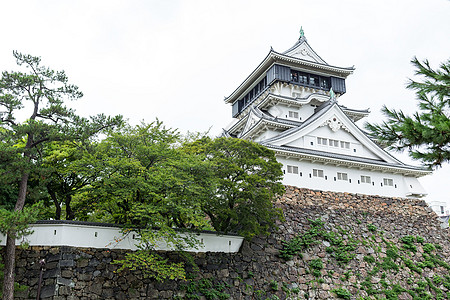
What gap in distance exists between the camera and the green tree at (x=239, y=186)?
1398 cm

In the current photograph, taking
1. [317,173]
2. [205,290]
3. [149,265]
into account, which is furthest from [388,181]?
[149,265]

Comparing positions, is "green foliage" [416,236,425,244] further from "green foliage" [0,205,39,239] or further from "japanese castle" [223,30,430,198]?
"green foliage" [0,205,39,239]

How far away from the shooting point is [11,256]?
35.2 ft

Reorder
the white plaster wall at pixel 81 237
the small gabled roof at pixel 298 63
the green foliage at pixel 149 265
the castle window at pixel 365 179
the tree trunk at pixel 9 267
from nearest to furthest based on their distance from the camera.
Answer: the tree trunk at pixel 9 267, the green foliage at pixel 149 265, the white plaster wall at pixel 81 237, the castle window at pixel 365 179, the small gabled roof at pixel 298 63

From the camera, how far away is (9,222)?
9625mm

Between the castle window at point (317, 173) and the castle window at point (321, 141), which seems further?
the castle window at point (321, 141)

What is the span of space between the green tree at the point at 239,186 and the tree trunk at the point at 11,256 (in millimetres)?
5667

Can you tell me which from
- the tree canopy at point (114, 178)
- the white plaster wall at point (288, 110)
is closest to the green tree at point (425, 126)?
the tree canopy at point (114, 178)

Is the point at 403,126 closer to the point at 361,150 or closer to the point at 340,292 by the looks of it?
the point at 340,292

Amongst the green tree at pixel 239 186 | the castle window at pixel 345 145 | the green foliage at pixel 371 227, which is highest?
the castle window at pixel 345 145

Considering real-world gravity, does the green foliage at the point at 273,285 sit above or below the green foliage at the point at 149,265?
below

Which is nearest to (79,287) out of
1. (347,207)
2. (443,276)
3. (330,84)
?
(347,207)

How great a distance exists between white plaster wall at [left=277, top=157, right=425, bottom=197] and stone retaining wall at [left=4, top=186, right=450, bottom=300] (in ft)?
1.29

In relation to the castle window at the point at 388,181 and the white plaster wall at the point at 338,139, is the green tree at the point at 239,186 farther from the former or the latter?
the castle window at the point at 388,181
